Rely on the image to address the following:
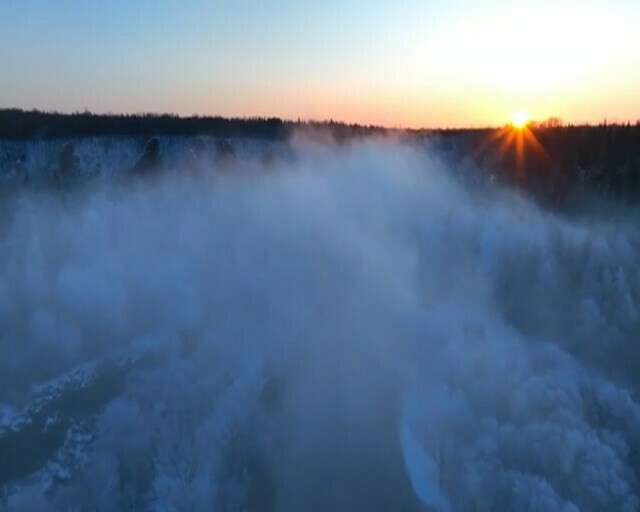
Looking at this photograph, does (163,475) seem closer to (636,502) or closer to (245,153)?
(636,502)

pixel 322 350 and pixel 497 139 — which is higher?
pixel 497 139

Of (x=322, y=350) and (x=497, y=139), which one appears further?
(x=497, y=139)

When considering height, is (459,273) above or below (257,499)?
above

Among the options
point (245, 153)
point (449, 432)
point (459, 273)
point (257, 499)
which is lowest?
point (257, 499)

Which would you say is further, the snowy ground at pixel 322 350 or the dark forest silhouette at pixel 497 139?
the dark forest silhouette at pixel 497 139

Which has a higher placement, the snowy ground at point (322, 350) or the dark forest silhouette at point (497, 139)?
the dark forest silhouette at point (497, 139)

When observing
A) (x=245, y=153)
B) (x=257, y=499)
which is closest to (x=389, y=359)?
(x=257, y=499)

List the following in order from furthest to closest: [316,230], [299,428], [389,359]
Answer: [316,230] → [389,359] → [299,428]

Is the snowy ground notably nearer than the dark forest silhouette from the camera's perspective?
Yes

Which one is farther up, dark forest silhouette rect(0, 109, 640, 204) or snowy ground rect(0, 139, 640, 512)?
dark forest silhouette rect(0, 109, 640, 204)

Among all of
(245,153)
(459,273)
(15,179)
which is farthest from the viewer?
(245,153)

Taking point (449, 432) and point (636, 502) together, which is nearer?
point (636, 502)
